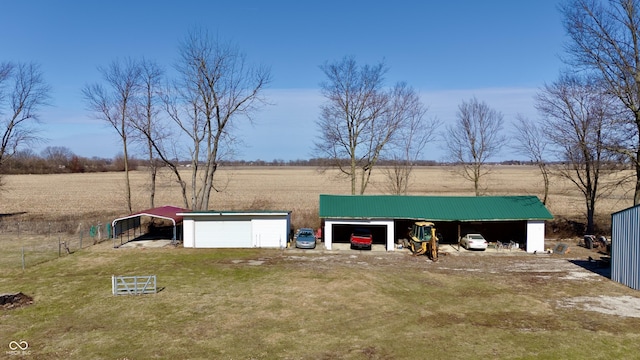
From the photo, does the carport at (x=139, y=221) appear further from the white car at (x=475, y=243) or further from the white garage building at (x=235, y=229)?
the white car at (x=475, y=243)

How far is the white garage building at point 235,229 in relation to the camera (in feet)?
106

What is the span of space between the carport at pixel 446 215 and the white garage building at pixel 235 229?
3.79 meters

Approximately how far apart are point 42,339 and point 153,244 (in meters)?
19.0

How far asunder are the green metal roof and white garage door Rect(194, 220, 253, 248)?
6.50 metres

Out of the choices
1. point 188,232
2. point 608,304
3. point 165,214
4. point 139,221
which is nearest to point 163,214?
point 165,214

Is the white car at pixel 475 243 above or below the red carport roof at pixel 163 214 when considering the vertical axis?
below

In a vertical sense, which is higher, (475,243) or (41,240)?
(475,243)

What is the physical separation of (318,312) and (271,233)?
1549 cm

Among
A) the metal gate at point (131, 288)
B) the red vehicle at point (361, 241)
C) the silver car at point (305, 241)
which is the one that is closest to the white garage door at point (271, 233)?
A: the silver car at point (305, 241)

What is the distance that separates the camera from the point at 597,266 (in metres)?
26.0

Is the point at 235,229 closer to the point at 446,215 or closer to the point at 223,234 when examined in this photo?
the point at 223,234

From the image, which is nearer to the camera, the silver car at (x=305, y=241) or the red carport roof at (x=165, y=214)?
the silver car at (x=305, y=241)

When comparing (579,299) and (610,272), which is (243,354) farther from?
(610,272)

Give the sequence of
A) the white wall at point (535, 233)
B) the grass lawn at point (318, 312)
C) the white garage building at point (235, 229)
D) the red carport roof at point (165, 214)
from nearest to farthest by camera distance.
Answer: the grass lawn at point (318, 312), the white wall at point (535, 233), the red carport roof at point (165, 214), the white garage building at point (235, 229)
